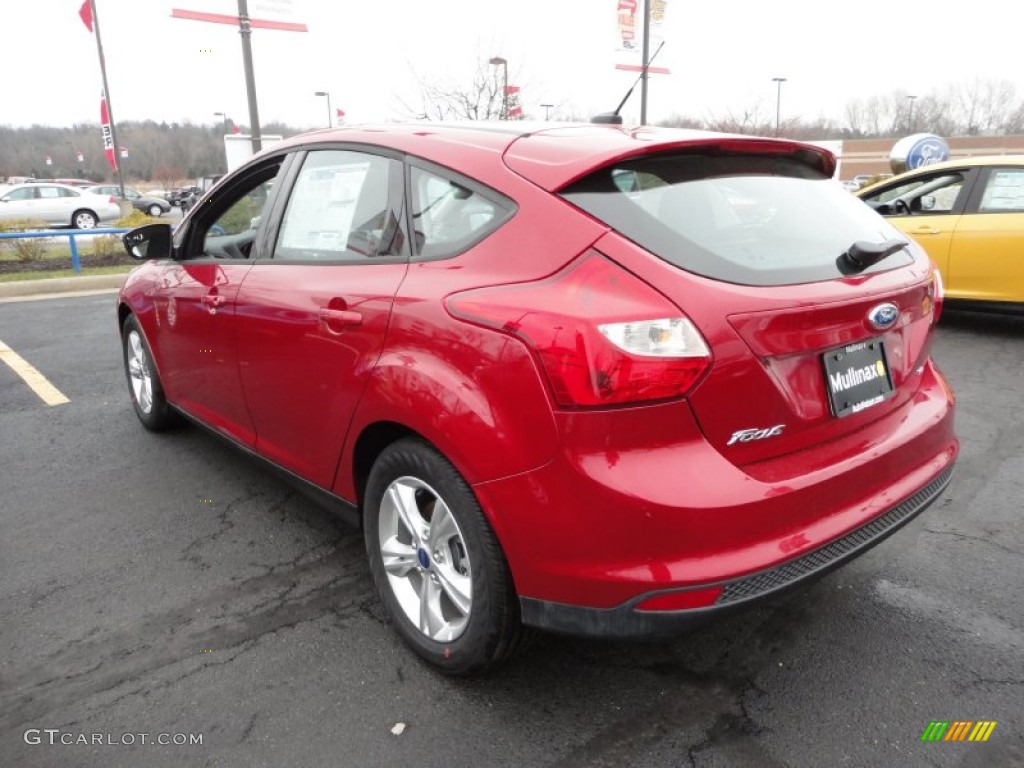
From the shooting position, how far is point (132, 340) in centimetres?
467

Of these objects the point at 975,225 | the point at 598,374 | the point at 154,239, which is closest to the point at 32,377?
the point at 154,239

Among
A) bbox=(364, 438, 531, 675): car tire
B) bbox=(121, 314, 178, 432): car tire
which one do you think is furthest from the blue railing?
bbox=(364, 438, 531, 675): car tire

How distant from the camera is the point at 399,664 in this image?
2443mm

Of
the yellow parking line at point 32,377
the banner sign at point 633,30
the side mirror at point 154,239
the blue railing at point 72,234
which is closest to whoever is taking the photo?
the side mirror at point 154,239

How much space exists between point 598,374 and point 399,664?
127cm

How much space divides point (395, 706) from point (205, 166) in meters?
92.6

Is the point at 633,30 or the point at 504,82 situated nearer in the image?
the point at 504,82

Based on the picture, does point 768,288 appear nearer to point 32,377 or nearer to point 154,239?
point 154,239

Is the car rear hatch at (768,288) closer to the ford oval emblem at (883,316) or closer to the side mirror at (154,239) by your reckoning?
the ford oval emblem at (883,316)

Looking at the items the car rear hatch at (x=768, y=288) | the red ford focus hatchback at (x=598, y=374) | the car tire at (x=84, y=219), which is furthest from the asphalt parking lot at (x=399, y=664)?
the car tire at (x=84, y=219)

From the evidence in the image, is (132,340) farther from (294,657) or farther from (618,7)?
(618,7)

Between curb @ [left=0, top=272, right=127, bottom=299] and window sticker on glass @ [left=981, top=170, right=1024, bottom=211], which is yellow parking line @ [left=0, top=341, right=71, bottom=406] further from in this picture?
window sticker on glass @ [left=981, top=170, right=1024, bottom=211]

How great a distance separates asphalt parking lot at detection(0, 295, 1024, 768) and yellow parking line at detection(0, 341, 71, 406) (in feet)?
6.53

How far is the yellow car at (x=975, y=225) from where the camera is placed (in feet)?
21.2
